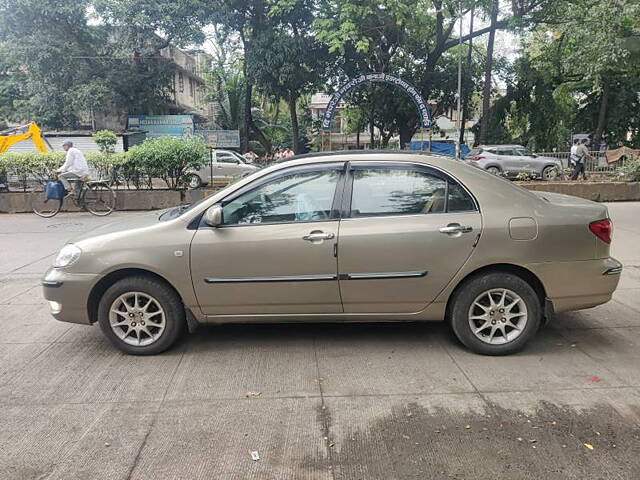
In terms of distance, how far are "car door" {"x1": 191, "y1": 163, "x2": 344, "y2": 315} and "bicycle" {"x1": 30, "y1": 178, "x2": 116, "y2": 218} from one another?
9.16 m

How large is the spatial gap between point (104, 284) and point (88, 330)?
97 cm

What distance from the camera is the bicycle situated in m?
12.3

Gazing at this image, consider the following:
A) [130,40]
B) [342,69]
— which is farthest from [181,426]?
[130,40]

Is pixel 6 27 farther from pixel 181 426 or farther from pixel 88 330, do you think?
pixel 181 426

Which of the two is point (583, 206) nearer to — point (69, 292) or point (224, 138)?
point (69, 292)

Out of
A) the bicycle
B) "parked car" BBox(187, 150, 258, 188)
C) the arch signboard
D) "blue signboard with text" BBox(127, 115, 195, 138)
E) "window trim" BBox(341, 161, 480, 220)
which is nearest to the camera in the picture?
"window trim" BBox(341, 161, 480, 220)

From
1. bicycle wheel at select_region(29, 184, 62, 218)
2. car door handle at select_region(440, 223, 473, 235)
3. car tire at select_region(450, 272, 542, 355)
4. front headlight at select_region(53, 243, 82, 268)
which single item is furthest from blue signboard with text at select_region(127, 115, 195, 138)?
car tire at select_region(450, 272, 542, 355)

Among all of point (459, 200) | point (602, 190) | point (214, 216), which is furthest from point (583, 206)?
point (602, 190)

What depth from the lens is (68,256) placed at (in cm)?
430

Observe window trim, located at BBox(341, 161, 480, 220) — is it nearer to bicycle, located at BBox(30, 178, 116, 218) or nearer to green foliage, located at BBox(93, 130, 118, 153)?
bicycle, located at BBox(30, 178, 116, 218)

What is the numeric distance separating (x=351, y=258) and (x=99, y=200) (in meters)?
10.1

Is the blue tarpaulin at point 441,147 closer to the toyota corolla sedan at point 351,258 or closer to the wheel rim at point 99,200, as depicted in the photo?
the wheel rim at point 99,200

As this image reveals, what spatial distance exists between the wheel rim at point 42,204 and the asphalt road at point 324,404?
27.0 ft

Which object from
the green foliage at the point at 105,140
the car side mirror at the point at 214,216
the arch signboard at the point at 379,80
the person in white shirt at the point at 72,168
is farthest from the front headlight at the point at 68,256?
the arch signboard at the point at 379,80
